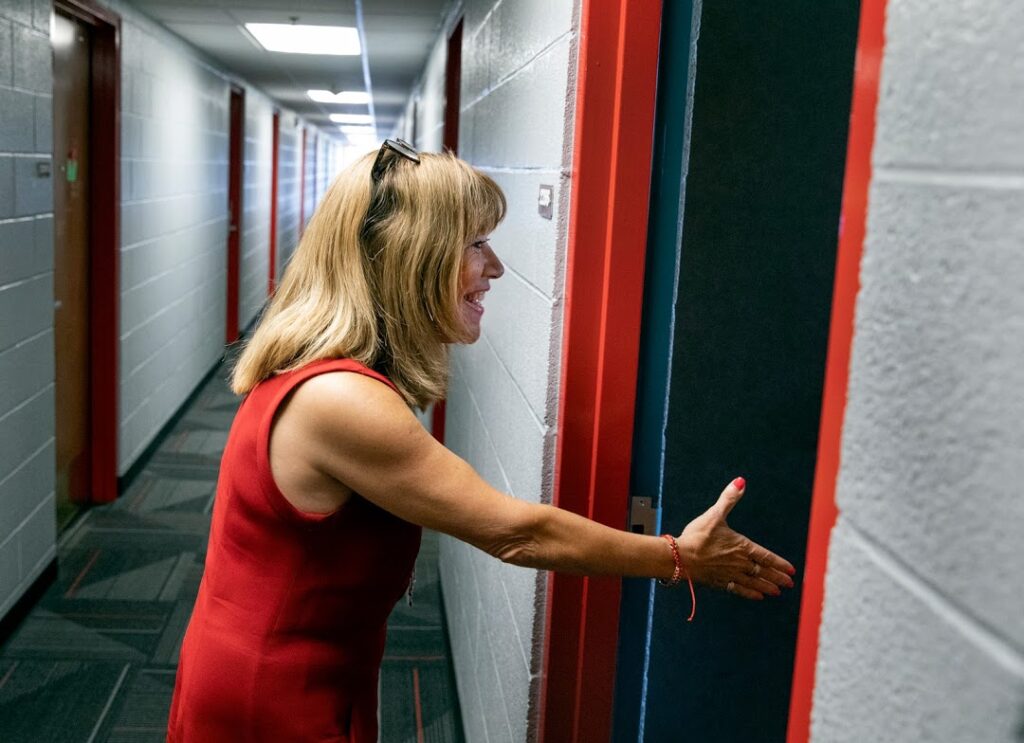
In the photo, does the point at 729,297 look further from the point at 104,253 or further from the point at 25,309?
the point at 104,253

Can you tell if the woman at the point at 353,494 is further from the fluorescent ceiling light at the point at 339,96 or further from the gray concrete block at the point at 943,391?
the fluorescent ceiling light at the point at 339,96

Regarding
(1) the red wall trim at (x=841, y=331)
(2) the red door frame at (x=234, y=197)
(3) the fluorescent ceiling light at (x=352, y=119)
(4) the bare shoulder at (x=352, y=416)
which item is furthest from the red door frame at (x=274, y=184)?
(1) the red wall trim at (x=841, y=331)

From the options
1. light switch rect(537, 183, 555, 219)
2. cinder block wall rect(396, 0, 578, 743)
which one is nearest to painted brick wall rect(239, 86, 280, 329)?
cinder block wall rect(396, 0, 578, 743)

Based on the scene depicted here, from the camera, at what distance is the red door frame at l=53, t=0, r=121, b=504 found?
426 cm

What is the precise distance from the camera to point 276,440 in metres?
1.24

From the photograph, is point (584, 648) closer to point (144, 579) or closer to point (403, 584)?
point (403, 584)

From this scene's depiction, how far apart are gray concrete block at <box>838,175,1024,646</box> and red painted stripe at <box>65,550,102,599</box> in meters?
3.38

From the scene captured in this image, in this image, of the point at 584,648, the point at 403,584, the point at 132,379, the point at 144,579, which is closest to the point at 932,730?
the point at 403,584

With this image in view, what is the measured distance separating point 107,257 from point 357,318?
11.1 feet

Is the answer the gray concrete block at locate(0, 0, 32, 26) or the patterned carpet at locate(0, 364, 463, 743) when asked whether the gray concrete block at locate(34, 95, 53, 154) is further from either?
the patterned carpet at locate(0, 364, 463, 743)

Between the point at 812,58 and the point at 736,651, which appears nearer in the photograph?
the point at 812,58

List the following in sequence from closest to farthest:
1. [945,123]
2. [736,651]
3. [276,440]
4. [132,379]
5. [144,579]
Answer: [945,123] < [276,440] < [736,651] < [144,579] < [132,379]

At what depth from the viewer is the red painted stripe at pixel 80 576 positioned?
349cm

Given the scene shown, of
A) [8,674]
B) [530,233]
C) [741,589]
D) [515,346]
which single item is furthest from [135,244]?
[741,589]
